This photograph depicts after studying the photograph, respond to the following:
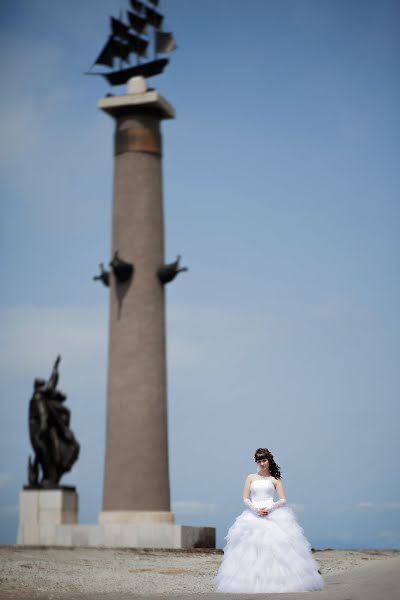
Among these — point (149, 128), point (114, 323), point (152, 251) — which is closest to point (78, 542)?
point (114, 323)

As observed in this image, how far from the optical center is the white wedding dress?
31.2 feet

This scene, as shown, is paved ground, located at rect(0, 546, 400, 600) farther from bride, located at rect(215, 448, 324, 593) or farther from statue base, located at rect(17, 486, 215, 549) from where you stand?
statue base, located at rect(17, 486, 215, 549)

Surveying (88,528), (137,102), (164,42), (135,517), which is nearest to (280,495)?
(88,528)

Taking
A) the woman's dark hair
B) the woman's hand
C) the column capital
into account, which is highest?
the column capital

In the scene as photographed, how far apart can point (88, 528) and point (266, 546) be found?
48.4 ft

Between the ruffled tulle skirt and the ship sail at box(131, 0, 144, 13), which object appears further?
the ship sail at box(131, 0, 144, 13)

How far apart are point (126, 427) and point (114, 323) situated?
281cm

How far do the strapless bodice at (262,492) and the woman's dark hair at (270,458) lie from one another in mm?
127

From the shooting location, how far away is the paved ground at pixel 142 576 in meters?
9.41

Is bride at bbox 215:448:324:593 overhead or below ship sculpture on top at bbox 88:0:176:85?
below

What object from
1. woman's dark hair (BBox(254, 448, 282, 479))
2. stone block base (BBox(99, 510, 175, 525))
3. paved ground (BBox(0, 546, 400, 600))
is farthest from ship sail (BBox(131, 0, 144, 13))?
woman's dark hair (BBox(254, 448, 282, 479))

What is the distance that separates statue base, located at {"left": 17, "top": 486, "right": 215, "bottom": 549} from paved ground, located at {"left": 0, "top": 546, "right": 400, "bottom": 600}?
158 inches

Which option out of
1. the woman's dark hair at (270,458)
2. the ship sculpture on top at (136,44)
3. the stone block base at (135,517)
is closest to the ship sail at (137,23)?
the ship sculpture on top at (136,44)

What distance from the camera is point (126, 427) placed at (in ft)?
81.7
